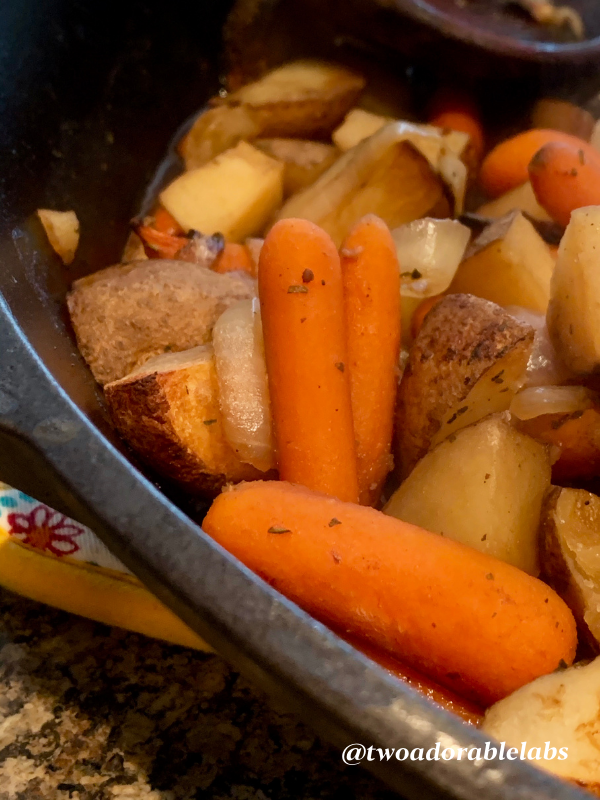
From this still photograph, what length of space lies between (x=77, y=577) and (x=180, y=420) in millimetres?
206

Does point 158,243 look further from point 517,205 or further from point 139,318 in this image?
point 517,205

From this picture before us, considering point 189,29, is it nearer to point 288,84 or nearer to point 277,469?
point 288,84

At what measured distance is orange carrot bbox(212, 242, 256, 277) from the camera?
105 cm

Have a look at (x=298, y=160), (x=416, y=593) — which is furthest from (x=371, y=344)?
(x=298, y=160)

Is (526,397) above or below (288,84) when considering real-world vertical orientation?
below

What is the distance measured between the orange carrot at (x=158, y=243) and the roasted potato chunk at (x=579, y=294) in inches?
23.1

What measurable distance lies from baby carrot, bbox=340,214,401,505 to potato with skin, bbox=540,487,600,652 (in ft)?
0.68

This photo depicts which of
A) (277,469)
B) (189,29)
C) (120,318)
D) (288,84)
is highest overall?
(189,29)

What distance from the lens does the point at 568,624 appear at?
0.63 m

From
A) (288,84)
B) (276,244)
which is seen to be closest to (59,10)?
(288,84)

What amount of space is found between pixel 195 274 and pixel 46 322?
206 mm

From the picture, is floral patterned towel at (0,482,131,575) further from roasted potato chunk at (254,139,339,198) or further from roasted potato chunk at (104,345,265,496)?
roasted potato chunk at (254,139,339,198)

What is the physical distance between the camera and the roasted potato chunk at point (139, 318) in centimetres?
85

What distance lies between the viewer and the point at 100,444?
0.49 meters
